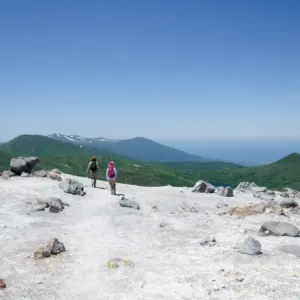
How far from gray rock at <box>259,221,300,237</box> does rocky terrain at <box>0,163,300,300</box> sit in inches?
2.3

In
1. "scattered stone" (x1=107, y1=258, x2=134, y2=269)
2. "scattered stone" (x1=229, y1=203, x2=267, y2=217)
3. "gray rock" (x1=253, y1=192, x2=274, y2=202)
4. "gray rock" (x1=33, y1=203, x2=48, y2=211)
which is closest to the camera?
"scattered stone" (x1=107, y1=258, x2=134, y2=269)

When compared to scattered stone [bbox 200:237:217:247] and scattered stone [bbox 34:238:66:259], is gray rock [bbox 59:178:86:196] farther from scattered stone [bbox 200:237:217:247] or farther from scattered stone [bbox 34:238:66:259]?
scattered stone [bbox 200:237:217:247]

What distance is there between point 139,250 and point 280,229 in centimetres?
877

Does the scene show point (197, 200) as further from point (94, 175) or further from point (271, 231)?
point (271, 231)

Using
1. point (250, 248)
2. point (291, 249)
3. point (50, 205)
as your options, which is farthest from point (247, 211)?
point (50, 205)

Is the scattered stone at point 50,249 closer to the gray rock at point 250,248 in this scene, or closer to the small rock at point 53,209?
the small rock at point 53,209

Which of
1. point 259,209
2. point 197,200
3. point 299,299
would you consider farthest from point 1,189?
point 299,299

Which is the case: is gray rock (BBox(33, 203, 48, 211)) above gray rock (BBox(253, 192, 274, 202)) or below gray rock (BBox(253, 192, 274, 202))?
above

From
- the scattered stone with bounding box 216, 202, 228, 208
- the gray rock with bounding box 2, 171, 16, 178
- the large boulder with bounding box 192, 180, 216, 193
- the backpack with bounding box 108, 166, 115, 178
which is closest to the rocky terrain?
the scattered stone with bounding box 216, 202, 228, 208

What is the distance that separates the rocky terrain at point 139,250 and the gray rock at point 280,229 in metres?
0.06

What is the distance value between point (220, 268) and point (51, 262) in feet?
26.0

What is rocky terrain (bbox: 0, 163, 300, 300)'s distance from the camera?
14242 mm

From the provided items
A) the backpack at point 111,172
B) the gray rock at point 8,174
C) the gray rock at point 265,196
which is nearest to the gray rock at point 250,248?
the backpack at point 111,172

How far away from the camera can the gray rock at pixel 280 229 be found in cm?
2125
